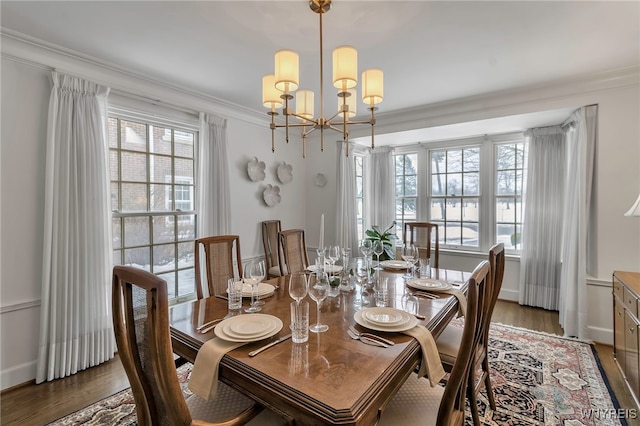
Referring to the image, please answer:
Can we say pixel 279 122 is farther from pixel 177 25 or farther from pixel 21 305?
pixel 21 305

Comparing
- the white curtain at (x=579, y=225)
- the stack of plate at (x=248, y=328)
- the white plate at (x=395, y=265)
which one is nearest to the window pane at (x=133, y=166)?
the stack of plate at (x=248, y=328)

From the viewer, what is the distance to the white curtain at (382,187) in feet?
16.3

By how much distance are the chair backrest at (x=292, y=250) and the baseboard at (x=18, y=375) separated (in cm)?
204

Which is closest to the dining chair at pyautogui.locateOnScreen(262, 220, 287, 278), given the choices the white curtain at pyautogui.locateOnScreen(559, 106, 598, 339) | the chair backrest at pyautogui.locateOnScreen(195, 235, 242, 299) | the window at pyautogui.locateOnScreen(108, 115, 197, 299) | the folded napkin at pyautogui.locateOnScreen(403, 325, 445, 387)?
the window at pyautogui.locateOnScreen(108, 115, 197, 299)

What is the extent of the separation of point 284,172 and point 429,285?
2926mm

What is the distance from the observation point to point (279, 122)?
14.3ft

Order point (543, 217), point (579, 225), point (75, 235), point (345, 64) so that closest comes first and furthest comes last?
point (345, 64) < point (75, 235) < point (579, 225) < point (543, 217)

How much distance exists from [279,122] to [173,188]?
5.98 ft

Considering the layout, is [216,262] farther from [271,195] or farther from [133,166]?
[271,195]

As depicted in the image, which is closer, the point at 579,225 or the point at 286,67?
the point at 286,67

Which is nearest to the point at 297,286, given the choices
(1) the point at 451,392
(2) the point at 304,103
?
(1) the point at 451,392

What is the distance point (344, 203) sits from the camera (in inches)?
178

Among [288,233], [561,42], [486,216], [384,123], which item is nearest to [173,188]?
[288,233]

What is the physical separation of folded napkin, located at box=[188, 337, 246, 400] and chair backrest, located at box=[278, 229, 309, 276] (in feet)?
4.83
